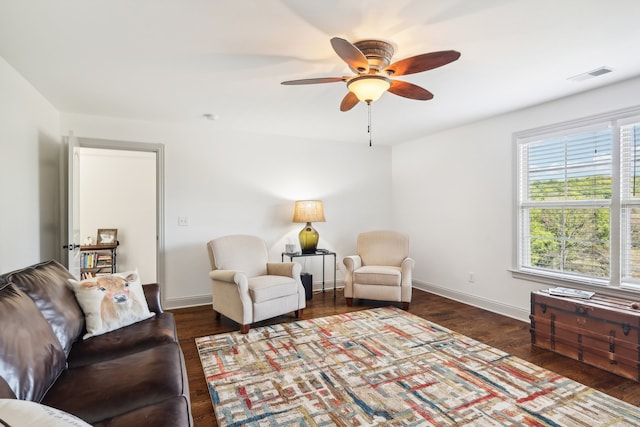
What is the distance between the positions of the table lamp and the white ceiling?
1422 millimetres

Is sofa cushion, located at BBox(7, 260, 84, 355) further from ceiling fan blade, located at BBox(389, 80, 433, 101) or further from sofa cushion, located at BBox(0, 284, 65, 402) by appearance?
ceiling fan blade, located at BBox(389, 80, 433, 101)

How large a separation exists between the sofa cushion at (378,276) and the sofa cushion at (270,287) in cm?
88

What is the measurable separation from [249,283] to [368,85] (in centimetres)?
228

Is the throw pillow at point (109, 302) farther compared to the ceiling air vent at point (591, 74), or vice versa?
the ceiling air vent at point (591, 74)

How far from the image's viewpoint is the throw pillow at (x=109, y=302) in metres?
2.03

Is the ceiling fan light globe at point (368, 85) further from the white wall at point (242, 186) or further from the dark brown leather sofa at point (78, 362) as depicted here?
the white wall at point (242, 186)

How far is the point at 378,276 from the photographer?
4.01 meters

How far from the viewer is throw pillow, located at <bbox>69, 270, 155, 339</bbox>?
2033 millimetres

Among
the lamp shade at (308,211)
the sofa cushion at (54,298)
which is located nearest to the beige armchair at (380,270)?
the lamp shade at (308,211)

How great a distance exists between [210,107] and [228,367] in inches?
98.4

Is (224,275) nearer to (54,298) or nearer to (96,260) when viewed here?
(54,298)

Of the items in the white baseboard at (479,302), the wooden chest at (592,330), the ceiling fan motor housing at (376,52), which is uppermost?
the ceiling fan motor housing at (376,52)

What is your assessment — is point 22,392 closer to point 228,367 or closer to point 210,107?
point 228,367

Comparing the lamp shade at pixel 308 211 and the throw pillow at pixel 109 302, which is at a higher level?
the lamp shade at pixel 308 211
